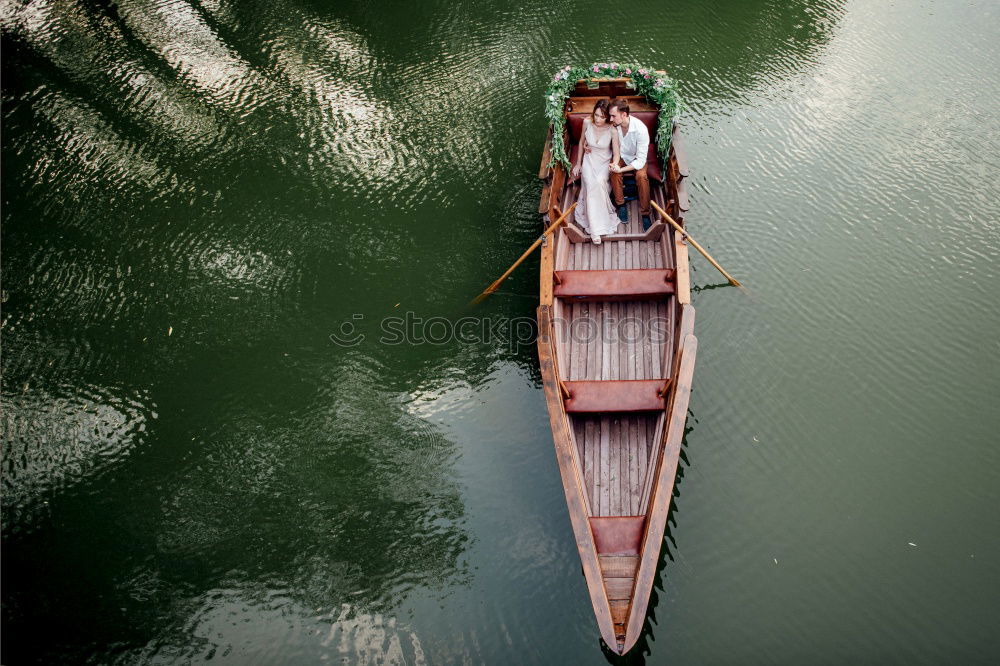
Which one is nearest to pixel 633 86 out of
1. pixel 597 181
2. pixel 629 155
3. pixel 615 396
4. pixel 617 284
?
pixel 629 155

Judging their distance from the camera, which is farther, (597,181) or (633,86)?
(633,86)

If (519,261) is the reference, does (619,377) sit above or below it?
below

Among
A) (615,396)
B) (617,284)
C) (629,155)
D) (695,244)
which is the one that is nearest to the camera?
(615,396)

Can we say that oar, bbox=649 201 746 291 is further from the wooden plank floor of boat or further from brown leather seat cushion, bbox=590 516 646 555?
brown leather seat cushion, bbox=590 516 646 555

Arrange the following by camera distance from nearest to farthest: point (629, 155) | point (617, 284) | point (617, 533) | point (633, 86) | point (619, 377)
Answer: point (617, 533) < point (619, 377) < point (617, 284) < point (629, 155) < point (633, 86)

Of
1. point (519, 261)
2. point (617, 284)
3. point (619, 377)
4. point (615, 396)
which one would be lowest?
point (615, 396)

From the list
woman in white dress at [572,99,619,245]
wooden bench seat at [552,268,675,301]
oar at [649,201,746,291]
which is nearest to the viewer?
wooden bench seat at [552,268,675,301]

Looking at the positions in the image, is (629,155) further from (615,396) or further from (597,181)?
(615,396)

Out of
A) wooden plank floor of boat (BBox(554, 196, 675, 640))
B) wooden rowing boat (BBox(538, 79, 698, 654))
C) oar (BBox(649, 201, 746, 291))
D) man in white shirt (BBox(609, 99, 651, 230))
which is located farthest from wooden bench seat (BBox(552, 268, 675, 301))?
man in white shirt (BBox(609, 99, 651, 230))
